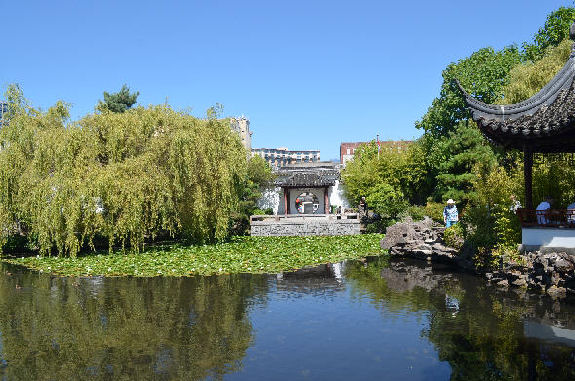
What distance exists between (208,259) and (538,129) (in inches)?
414

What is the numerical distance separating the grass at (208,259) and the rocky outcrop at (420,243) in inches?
36.9

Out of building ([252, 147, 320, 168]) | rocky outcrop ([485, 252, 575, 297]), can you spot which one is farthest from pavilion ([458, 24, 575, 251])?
building ([252, 147, 320, 168])

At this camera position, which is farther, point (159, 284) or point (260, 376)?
point (159, 284)

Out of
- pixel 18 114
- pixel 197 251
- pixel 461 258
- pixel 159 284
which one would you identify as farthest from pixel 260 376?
pixel 18 114

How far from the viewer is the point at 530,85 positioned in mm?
21234

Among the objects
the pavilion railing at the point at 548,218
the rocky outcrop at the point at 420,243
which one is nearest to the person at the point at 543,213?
the pavilion railing at the point at 548,218

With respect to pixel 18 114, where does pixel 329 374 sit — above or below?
below

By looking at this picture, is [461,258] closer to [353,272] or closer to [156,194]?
[353,272]

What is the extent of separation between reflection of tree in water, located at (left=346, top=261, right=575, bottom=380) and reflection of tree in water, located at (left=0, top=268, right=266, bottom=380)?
3.11m

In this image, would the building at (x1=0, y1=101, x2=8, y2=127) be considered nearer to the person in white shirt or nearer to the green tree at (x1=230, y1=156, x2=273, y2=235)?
the green tree at (x1=230, y1=156, x2=273, y2=235)

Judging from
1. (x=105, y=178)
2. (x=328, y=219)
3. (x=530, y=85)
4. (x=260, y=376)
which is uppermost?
(x=530, y=85)

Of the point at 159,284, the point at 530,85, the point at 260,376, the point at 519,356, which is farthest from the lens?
the point at 530,85

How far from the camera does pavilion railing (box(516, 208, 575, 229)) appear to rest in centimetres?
1070

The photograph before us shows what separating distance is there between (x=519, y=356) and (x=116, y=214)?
46.8 ft
